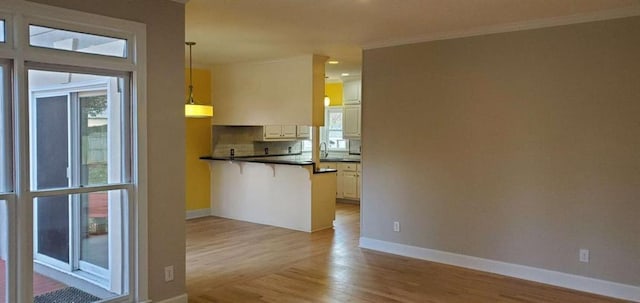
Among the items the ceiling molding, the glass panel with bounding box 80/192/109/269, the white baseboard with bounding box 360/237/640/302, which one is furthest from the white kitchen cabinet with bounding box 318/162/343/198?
the glass panel with bounding box 80/192/109/269

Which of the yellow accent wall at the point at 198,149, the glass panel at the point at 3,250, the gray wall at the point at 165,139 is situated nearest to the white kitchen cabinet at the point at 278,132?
the yellow accent wall at the point at 198,149

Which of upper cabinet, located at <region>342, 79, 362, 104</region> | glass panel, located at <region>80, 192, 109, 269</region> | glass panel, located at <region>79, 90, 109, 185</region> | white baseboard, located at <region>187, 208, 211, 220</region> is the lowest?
white baseboard, located at <region>187, 208, 211, 220</region>

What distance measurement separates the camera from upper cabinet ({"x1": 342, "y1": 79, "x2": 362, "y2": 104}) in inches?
374

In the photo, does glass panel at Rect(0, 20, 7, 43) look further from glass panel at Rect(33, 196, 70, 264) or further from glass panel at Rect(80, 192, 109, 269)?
glass panel at Rect(80, 192, 109, 269)

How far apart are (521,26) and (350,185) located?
5281 millimetres

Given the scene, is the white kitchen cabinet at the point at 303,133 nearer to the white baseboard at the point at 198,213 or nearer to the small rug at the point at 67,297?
the white baseboard at the point at 198,213

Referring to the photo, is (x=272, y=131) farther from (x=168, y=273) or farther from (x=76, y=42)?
(x=76, y=42)

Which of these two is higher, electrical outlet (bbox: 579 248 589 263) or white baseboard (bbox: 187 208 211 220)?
electrical outlet (bbox: 579 248 589 263)

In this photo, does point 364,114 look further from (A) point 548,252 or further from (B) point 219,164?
(B) point 219,164

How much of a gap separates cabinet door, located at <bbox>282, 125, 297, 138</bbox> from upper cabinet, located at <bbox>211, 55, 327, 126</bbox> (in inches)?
39.3

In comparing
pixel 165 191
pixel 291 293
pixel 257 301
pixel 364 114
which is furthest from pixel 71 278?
pixel 364 114

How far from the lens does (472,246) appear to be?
4.98m

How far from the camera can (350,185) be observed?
9.34 metres

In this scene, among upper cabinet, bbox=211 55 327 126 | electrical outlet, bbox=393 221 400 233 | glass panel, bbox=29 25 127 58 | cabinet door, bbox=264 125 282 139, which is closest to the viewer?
glass panel, bbox=29 25 127 58
